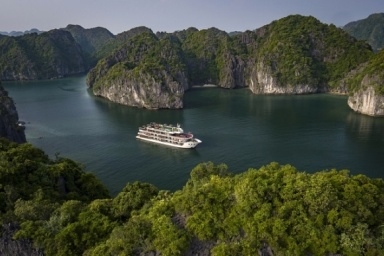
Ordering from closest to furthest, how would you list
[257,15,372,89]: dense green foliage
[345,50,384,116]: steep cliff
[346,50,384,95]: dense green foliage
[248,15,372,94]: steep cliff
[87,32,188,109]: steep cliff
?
[345,50,384,116]: steep cliff < [346,50,384,95]: dense green foliage < [87,32,188,109]: steep cliff < [248,15,372,94]: steep cliff < [257,15,372,89]: dense green foliage

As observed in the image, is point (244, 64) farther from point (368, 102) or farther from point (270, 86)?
point (368, 102)

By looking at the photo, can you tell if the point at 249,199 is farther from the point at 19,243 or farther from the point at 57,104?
the point at 57,104

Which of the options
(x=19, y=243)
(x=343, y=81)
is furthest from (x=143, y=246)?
(x=343, y=81)

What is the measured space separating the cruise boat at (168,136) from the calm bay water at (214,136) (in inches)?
71.6

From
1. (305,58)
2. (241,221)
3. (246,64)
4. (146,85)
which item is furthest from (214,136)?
(246,64)

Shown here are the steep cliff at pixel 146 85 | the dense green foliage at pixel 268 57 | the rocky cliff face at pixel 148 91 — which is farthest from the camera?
the dense green foliage at pixel 268 57

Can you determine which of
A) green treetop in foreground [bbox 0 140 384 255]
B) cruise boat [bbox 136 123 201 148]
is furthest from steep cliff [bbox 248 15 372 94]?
green treetop in foreground [bbox 0 140 384 255]

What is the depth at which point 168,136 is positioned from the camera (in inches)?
2753

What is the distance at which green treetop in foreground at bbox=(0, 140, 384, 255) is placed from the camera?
1716cm

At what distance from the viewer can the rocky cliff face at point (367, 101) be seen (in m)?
88.9

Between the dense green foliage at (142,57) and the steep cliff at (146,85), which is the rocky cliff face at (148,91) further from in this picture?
the dense green foliage at (142,57)

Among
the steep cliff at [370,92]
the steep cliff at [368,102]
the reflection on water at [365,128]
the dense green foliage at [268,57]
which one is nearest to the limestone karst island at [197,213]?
the reflection on water at [365,128]

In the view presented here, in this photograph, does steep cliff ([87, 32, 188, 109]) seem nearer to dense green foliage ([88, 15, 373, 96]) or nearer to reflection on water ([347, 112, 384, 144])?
dense green foliage ([88, 15, 373, 96])

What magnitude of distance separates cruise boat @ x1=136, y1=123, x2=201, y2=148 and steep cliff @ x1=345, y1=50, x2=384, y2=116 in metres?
52.8
